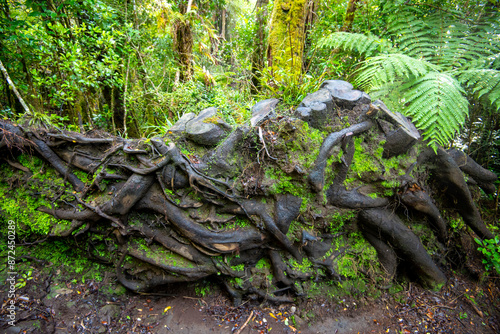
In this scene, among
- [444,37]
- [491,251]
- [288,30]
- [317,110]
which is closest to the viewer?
[317,110]

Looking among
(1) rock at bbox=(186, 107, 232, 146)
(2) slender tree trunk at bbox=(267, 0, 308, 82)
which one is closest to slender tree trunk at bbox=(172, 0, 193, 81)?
(2) slender tree trunk at bbox=(267, 0, 308, 82)

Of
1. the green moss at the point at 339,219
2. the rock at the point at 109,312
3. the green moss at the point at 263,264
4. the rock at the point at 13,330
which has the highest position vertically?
the green moss at the point at 339,219

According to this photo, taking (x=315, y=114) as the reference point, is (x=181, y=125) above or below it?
below

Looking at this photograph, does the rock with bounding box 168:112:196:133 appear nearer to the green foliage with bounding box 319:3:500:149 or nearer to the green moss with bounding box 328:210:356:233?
the green moss with bounding box 328:210:356:233

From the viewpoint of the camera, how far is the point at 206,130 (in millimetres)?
2875

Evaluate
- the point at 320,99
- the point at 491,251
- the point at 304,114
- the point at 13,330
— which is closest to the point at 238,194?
the point at 304,114

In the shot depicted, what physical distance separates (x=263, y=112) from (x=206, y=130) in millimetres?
823

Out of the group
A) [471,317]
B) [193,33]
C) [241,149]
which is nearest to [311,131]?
[241,149]

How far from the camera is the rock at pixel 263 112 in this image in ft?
9.53

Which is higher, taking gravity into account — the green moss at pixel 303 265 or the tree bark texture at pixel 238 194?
the tree bark texture at pixel 238 194

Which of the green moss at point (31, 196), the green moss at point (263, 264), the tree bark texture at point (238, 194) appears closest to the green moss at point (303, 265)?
the tree bark texture at point (238, 194)

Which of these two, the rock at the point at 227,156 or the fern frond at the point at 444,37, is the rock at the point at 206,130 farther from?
the fern frond at the point at 444,37

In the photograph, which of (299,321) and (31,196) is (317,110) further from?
(31,196)

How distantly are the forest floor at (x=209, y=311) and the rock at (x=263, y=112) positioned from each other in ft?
7.14
